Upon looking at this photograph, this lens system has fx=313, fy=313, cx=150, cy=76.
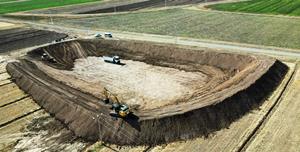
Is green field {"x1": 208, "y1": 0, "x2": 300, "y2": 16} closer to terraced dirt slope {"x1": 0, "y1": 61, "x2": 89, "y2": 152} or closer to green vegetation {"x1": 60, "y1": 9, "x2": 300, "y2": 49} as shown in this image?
green vegetation {"x1": 60, "y1": 9, "x2": 300, "y2": 49}

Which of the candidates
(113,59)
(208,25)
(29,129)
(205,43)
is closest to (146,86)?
(113,59)

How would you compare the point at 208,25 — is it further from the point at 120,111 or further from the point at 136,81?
the point at 120,111

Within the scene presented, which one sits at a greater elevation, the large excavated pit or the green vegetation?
the green vegetation

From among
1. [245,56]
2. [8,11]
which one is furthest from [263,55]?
[8,11]

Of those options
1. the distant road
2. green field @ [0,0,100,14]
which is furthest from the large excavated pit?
green field @ [0,0,100,14]

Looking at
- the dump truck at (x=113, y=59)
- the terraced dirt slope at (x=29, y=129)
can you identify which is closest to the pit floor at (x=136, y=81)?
the dump truck at (x=113, y=59)

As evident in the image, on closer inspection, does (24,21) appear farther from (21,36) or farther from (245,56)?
(245,56)
